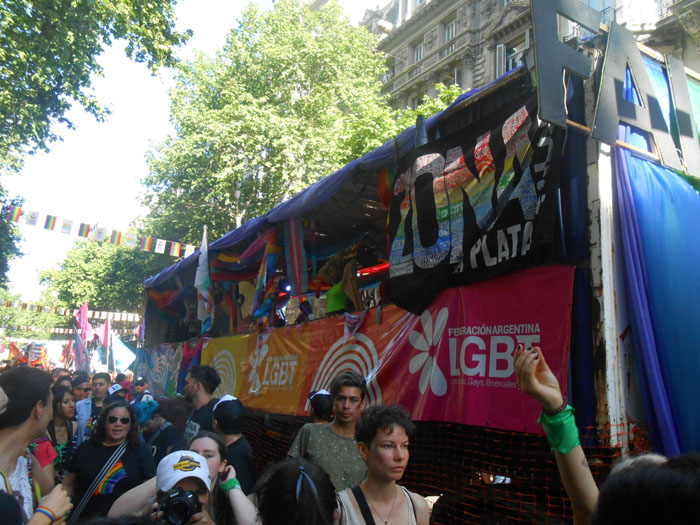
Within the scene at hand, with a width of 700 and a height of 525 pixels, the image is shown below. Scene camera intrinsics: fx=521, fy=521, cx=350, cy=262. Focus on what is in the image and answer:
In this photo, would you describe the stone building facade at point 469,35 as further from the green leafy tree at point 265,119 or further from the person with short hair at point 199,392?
the person with short hair at point 199,392

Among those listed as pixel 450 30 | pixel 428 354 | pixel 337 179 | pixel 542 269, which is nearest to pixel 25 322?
pixel 450 30

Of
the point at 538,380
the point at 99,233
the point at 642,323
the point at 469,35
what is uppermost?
the point at 469,35

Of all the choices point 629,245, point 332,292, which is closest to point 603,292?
point 629,245

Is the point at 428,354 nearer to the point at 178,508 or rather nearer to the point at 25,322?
the point at 178,508

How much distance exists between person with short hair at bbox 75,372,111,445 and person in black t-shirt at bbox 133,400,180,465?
89cm

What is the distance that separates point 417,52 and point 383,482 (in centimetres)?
3200

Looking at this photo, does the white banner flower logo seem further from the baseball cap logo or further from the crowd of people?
the baseball cap logo

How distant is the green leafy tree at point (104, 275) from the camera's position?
1211 inches

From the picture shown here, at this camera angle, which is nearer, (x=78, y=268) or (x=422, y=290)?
(x=422, y=290)

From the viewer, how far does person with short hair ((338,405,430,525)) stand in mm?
2545

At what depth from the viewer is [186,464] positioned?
2.46 m

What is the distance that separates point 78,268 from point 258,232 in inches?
1516

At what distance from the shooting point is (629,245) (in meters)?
3.63

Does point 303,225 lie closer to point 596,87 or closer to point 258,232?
point 258,232
